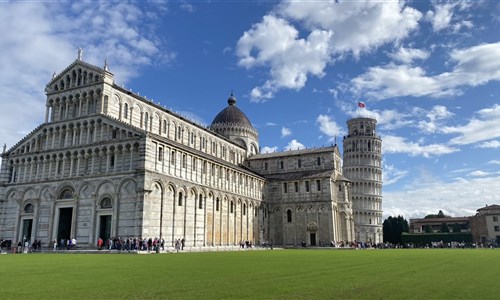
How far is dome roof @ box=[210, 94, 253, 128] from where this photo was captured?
232 ft

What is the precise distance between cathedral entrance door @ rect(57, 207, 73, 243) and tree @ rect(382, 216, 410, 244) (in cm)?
6934

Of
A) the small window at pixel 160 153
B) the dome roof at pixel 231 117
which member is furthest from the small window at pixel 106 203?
the dome roof at pixel 231 117

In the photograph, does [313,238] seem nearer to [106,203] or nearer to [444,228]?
[106,203]

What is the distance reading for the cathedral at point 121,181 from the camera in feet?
123

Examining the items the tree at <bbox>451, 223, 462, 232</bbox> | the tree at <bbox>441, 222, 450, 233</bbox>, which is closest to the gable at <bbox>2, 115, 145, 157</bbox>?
the tree at <bbox>441, 222, 450, 233</bbox>

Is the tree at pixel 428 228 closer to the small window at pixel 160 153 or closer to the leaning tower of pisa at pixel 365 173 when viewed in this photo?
the leaning tower of pisa at pixel 365 173

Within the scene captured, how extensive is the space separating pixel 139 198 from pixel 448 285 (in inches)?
1158

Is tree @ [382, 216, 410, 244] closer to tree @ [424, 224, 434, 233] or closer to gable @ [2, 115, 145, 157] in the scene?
tree @ [424, 224, 434, 233]

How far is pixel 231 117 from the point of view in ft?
234

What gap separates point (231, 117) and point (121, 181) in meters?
35.9

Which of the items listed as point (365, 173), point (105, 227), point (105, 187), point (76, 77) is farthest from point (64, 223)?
point (365, 173)

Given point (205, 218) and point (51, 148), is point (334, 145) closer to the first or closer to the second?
point (205, 218)

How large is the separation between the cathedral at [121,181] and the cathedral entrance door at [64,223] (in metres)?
0.10

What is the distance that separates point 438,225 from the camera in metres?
108
